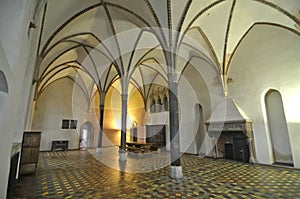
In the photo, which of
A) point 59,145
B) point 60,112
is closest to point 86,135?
point 59,145

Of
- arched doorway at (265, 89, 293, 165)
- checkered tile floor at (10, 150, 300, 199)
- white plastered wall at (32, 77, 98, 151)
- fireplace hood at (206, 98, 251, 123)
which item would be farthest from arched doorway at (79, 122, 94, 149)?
arched doorway at (265, 89, 293, 165)

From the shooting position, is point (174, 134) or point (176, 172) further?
point (174, 134)

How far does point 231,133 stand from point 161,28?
19.6 feet

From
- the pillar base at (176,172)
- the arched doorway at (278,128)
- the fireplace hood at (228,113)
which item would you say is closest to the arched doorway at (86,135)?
the fireplace hood at (228,113)

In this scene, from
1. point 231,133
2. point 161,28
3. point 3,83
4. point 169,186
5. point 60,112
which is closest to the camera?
point 3,83

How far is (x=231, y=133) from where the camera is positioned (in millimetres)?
7695

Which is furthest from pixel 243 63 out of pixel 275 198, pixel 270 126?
pixel 275 198

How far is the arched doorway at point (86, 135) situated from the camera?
14.7 m

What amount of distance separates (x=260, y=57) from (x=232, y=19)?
2194mm

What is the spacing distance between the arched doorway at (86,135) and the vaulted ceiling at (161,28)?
7621 millimetres

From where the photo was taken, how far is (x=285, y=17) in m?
5.41

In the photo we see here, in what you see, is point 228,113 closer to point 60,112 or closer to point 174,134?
point 174,134

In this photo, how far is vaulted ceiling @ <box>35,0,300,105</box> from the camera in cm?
539

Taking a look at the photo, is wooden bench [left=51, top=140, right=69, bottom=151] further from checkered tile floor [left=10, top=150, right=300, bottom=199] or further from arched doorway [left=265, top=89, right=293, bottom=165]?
arched doorway [left=265, top=89, right=293, bottom=165]
